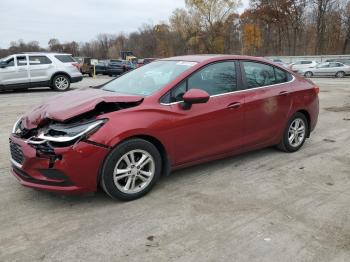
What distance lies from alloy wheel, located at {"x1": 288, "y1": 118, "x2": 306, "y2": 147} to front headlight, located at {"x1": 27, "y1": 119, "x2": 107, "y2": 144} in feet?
10.8

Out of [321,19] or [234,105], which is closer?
[234,105]

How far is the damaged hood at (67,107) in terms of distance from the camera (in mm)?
4066

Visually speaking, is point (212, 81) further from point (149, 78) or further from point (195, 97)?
point (149, 78)

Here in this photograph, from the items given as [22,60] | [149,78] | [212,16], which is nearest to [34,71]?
[22,60]

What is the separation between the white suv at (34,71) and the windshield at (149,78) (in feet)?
37.7

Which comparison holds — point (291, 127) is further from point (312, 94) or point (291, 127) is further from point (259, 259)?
point (259, 259)

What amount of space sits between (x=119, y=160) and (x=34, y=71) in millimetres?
13232

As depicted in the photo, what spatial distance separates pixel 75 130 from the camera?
391 cm

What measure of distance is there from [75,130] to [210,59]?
2.11m

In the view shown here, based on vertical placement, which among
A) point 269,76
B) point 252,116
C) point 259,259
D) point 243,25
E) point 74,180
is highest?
point 243,25

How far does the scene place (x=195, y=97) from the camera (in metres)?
A: 4.46

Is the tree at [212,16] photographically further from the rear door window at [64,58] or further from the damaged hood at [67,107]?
the damaged hood at [67,107]

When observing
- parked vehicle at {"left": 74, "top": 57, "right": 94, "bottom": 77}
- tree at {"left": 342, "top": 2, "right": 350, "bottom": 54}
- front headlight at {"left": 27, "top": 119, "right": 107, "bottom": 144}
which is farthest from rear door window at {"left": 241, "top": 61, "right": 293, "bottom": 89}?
tree at {"left": 342, "top": 2, "right": 350, "bottom": 54}

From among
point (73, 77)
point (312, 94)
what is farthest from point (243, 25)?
point (312, 94)
